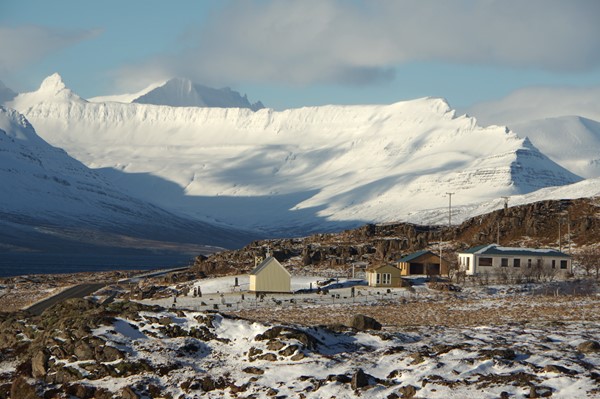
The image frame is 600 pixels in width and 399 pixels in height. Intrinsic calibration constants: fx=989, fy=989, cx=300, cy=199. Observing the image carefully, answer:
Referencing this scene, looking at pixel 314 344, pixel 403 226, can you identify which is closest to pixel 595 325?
pixel 314 344

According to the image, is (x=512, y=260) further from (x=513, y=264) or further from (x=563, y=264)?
(x=563, y=264)

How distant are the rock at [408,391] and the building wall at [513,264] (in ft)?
197

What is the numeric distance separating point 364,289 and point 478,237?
1841 inches

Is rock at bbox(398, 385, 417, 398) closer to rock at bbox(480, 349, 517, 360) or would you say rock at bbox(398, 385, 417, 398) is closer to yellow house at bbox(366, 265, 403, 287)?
rock at bbox(480, 349, 517, 360)

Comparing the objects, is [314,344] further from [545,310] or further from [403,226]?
[403,226]

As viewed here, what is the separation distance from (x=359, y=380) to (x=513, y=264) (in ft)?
206

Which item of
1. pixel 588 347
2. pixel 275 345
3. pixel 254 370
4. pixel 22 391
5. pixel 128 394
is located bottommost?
pixel 22 391

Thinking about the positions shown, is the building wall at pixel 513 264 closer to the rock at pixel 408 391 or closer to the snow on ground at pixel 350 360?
the snow on ground at pixel 350 360

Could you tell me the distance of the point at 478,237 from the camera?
12112 centimetres

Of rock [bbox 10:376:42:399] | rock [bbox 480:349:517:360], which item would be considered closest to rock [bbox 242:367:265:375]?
rock [bbox 10:376:42:399]

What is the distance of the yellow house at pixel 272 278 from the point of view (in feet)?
248

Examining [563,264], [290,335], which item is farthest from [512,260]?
[290,335]

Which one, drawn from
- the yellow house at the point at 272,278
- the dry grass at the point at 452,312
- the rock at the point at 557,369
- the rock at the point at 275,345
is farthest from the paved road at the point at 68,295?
the rock at the point at 557,369

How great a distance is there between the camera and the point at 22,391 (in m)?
29.8
